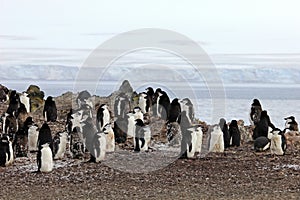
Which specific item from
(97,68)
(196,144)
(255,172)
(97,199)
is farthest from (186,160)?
(97,199)

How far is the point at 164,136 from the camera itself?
2044 cm

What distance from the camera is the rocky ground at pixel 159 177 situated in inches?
507

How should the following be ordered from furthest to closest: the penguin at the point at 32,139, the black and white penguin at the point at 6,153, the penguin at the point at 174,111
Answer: the penguin at the point at 174,111
the penguin at the point at 32,139
the black and white penguin at the point at 6,153

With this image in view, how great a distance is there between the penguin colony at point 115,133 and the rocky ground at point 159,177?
348mm

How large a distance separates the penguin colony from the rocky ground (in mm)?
348

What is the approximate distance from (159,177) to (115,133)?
4907 mm

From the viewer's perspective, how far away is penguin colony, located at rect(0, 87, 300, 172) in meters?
16.9

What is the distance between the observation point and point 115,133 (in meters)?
19.4

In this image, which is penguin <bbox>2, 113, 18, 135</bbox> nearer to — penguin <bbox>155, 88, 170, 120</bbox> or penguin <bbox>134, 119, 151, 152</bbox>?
penguin <bbox>134, 119, 151, 152</bbox>

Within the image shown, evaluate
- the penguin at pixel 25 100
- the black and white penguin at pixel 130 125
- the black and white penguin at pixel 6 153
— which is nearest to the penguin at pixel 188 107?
the black and white penguin at pixel 130 125

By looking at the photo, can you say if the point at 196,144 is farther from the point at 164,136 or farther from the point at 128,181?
the point at 128,181

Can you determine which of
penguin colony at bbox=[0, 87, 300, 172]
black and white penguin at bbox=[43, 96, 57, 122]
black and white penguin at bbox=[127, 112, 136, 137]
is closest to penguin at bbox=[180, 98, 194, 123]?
penguin colony at bbox=[0, 87, 300, 172]

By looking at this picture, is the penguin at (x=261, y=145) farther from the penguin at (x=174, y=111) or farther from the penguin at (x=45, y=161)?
Answer: the penguin at (x=45, y=161)

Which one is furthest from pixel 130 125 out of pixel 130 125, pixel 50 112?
pixel 50 112
